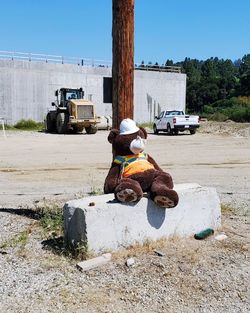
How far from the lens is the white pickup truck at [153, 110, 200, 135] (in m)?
29.9

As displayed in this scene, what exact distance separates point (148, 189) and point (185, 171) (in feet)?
24.6

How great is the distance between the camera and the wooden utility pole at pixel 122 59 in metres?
5.81

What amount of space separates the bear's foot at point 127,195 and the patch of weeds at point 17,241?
1.17 metres

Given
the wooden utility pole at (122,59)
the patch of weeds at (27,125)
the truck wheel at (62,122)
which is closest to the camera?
the wooden utility pole at (122,59)

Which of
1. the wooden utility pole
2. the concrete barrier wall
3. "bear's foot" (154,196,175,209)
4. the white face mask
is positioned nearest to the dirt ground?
"bear's foot" (154,196,175,209)

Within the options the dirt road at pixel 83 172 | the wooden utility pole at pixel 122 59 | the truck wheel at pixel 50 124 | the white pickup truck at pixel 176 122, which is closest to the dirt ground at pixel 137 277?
the dirt road at pixel 83 172

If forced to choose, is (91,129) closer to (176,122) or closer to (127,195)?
(176,122)

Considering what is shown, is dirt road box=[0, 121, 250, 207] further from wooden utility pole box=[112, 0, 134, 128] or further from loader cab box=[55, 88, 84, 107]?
loader cab box=[55, 88, 84, 107]

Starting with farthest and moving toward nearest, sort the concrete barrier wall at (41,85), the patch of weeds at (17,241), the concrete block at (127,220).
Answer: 1. the concrete barrier wall at (41,85)
2. the patch of weeds at (17,241)
3. the concrete block at (127,220)

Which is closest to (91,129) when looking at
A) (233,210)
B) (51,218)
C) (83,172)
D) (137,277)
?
(83,172)

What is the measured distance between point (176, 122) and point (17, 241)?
25195 millimetres

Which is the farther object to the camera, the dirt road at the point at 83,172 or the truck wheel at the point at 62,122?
the truck wheel at the point at 62,122

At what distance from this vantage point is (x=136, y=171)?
5133mm

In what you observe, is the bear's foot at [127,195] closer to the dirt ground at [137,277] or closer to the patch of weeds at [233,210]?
the dirt ground at [137,277]
